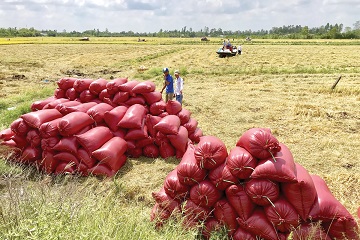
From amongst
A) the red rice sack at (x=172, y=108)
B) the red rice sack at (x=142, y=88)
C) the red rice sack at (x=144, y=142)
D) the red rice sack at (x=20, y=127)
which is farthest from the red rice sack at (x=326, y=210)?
the red rice sack at (x=20, y=127)

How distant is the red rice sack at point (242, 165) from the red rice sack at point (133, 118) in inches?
110

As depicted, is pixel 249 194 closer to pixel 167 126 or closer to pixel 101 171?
pixel 167 126

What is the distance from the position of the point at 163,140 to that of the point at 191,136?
2.90ft

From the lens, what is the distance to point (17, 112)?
26.9 ft

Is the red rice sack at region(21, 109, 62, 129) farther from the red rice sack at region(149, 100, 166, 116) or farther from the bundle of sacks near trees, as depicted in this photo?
the red rice sack at region(149, 100, 166, 116)

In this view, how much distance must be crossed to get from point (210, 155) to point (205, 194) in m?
0.45

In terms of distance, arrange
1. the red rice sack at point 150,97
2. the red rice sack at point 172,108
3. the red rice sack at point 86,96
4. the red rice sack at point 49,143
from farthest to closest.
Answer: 1. the red rice sack at point 86,96
2. the red rice sack at point 150,97
3. the red rice sack at point 172,108
4. the red rice sack at point 49,143

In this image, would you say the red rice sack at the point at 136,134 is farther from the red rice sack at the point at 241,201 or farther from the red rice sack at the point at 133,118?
the red rice sack at the point at 241,201

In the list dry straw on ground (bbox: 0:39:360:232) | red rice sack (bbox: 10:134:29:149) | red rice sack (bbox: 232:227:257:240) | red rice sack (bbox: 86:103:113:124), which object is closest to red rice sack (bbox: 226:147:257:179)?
red rice sack (bbox: 232:227:257:240)

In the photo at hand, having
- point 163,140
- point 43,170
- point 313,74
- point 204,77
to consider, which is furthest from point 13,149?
point 313,74

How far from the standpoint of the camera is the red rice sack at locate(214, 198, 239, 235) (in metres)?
3.48

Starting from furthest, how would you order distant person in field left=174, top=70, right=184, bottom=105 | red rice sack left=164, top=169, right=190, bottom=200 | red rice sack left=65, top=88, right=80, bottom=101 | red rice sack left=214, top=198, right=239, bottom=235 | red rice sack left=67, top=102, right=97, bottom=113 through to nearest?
distant person in field left=174, top=70, right=184, bottom=105, red rice sack left=65, top=88, right=80, bottom=101, red rice sack left=67, top=102, right=97, bottom=113, red rice sack left=164, top=169, right=190, bottom=200, red rice sack left=214, top=198, right=239, bottom=235

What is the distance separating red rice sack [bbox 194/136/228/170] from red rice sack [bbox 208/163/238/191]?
0.22 feet

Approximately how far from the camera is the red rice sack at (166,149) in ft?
19.7
